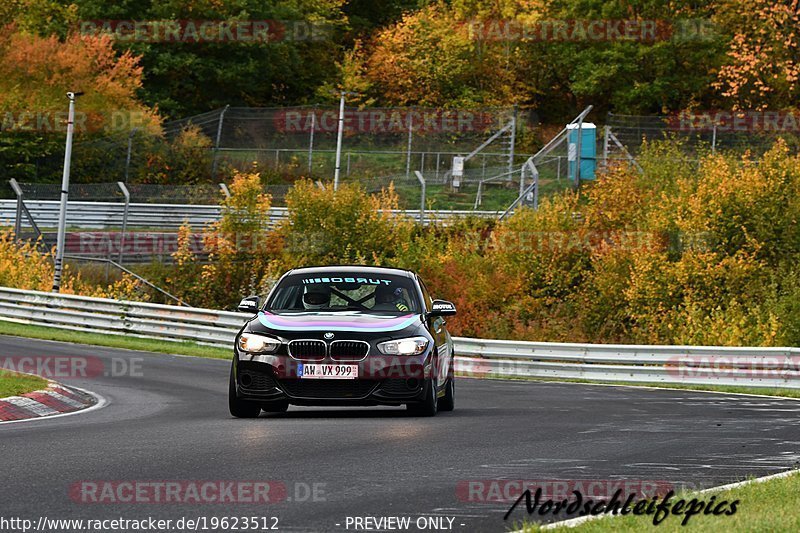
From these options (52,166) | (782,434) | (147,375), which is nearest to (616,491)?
(782,434)

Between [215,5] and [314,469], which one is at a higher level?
[215,5]

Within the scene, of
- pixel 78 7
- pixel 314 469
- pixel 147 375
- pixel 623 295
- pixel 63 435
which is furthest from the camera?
pixel 78 7

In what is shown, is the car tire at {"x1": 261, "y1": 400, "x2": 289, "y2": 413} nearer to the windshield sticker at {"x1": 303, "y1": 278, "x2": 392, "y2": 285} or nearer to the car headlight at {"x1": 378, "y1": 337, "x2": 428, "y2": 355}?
the car headlight at {"x1": 378, "y1": 337, "x2": 428, "y2": 355}

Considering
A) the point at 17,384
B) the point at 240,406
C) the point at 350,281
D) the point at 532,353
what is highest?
the point at 350,281

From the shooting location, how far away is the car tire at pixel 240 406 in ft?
49.5

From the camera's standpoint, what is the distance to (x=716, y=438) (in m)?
13.8

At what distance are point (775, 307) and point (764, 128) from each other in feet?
95.0

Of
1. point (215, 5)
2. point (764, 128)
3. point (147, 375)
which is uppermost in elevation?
point (215, 5)

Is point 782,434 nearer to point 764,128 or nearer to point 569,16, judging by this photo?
point 764,128

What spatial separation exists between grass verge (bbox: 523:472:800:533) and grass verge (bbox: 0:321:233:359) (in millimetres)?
22092

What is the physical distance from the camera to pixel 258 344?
14727 millimetres

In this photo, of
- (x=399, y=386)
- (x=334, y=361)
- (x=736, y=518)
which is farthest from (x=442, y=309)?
(x=736, y=518)

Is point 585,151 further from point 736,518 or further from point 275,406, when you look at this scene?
point 736,518

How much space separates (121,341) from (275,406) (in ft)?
60.8
